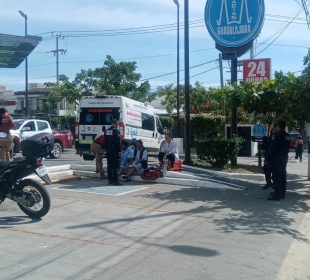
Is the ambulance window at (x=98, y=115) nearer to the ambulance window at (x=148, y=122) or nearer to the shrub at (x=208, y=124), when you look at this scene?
the ambulance window at (x=148, y=122)

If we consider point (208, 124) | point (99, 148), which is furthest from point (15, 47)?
point (208, 124)

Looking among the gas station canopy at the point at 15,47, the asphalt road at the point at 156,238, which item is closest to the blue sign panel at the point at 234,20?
the gas station canopy at the point at 15,47

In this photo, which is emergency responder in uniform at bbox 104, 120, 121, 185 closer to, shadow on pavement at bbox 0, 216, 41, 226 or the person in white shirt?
the person in white shirt

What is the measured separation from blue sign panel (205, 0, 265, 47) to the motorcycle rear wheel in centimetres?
1089

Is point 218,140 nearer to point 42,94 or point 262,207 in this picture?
point 262,207

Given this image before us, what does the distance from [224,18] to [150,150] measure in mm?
7674

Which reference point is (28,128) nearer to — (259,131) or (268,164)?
(259,131)

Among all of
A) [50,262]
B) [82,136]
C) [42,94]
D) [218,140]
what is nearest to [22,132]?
[82,136]

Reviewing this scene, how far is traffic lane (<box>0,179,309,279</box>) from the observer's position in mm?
5859

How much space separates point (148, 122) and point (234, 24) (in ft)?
21.6

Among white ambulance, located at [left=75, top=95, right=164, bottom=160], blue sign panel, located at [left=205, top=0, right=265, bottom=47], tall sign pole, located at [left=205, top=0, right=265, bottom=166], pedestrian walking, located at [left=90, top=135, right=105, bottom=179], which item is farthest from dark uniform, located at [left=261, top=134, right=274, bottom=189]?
white ambulance, located at [left=75, top=95, right=164, bottom=160]

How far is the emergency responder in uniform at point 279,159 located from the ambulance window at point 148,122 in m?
10.4

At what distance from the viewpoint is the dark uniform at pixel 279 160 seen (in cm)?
1116

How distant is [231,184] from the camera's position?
1328 cm
